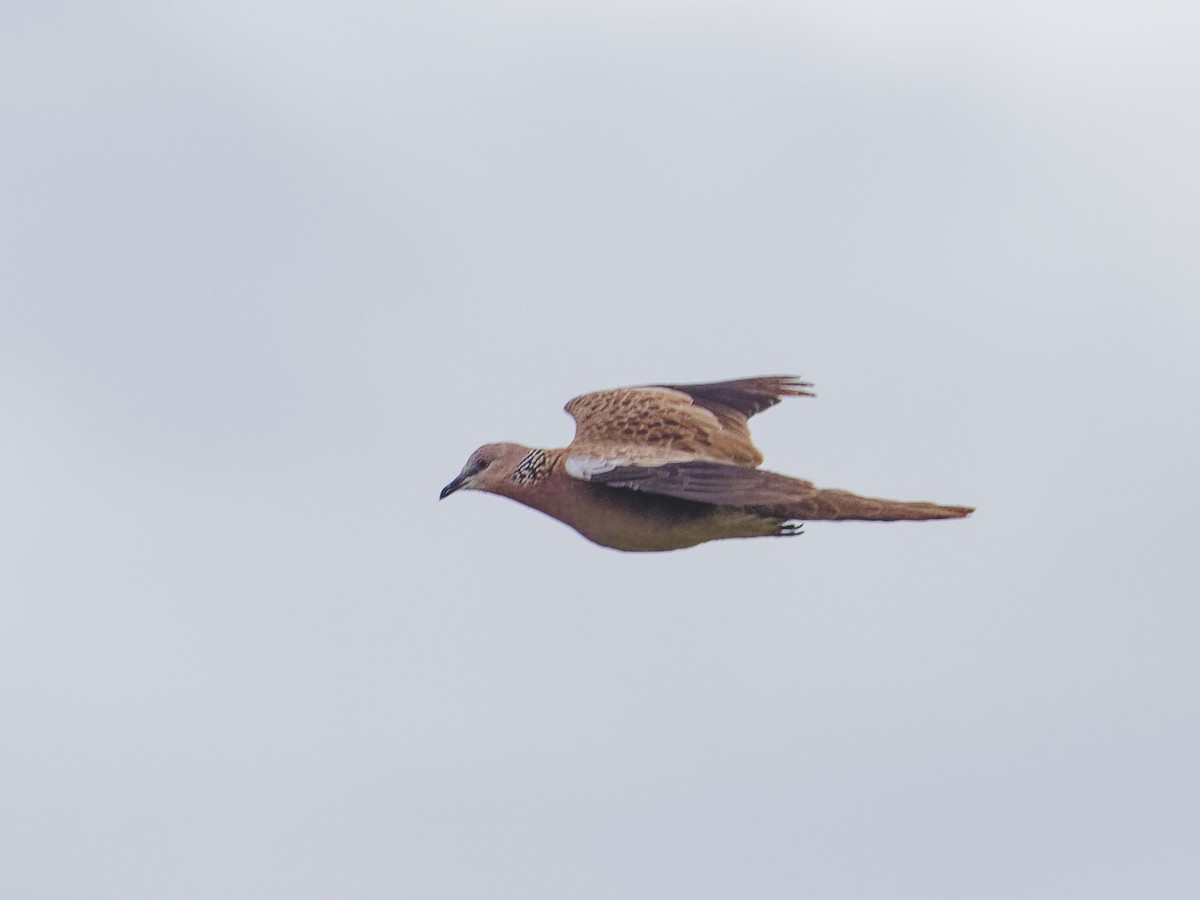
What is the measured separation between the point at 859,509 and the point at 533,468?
2.46 m

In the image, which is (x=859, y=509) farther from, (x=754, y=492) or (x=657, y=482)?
(x=657, y=482)

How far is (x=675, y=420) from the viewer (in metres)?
15.4

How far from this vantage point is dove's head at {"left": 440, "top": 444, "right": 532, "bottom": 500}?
597 inches

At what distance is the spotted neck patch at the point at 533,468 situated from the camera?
1475 cm

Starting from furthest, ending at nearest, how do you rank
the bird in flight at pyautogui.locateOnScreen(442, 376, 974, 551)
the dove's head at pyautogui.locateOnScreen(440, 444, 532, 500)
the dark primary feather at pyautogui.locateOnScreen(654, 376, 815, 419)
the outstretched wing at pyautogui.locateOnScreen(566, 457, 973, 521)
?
the dark primary feather at pyautogui.locateOnScreen(654, 376, 815, 419), the dove's head at pyautogui.locateOnScreen(440, 444, 532, 500), the bird in flight at pyautogui.locateOnScreen(442, 376, 974, 551), the outstretched wing at pyautogui.locateOnScreen(566, 457, 973, 521)

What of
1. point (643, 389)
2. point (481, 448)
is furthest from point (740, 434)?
point (481, 448)

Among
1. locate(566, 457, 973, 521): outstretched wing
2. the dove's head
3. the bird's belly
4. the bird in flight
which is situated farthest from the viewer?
the dove's head

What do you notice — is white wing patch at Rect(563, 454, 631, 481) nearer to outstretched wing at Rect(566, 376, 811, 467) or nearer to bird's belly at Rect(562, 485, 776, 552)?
outstretched wing at Rect(566, 376, 811, 467)

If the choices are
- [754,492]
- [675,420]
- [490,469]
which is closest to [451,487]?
[490,469]

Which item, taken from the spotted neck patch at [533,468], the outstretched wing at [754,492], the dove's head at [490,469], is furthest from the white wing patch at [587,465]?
the dove's head at [490,469]

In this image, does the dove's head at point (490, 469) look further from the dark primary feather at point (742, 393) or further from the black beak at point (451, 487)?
the dark primary feather at point (742, 393)

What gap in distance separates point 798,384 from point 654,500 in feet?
10.3

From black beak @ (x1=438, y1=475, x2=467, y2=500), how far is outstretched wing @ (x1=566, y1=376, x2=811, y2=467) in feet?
Result: 3.17

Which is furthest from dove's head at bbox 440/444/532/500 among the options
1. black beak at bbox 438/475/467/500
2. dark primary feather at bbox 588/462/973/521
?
dark primary feather at bbox 588/462/973/521
